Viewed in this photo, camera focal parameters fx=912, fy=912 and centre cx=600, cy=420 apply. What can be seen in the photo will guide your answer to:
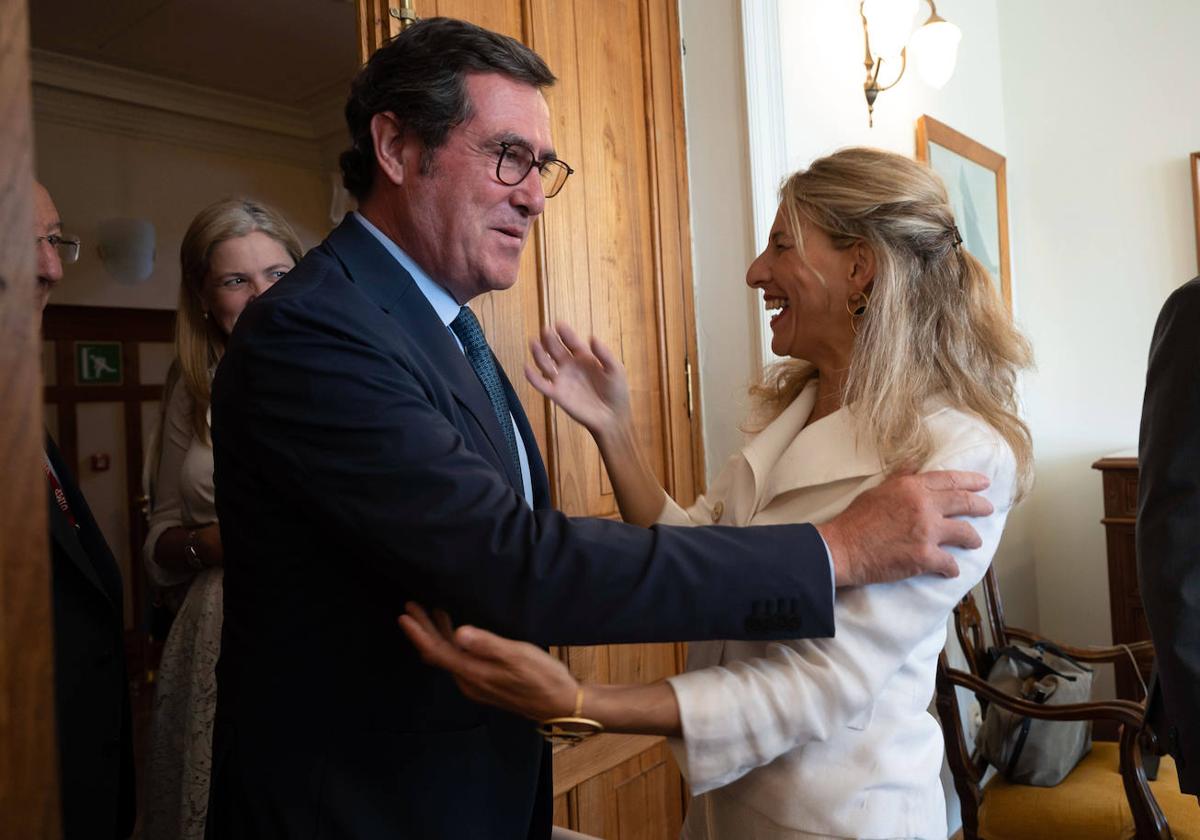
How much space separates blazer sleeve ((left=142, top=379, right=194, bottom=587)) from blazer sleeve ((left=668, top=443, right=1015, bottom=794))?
4.11 feet

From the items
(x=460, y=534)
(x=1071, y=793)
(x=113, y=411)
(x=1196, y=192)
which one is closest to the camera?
(x=460, y=534)

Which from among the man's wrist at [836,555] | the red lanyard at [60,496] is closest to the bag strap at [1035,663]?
the man's wrist at [836,555]

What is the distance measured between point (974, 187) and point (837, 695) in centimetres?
345

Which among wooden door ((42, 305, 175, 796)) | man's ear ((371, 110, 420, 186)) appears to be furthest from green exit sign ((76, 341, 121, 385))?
man's ear ((371, 110, 420, 186))

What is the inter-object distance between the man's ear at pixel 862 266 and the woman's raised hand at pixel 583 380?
0.41 m

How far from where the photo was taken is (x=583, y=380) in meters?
1.61

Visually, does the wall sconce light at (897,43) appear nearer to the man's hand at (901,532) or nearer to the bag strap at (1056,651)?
the bag strap at (1056,651)

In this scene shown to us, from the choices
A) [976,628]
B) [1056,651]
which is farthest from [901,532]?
[1056,651]

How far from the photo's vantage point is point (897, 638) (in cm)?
112

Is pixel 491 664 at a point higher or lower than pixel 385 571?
lower

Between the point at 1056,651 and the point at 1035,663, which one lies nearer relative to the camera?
the point at 1035,663

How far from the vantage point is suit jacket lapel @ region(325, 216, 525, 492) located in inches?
45.0

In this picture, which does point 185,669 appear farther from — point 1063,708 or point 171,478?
point 1063,708

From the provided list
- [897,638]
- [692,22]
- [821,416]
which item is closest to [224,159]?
[692,22]
